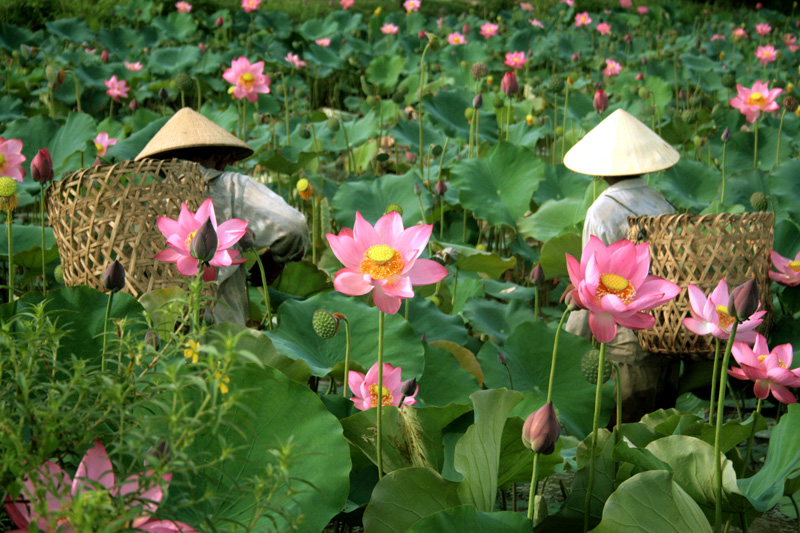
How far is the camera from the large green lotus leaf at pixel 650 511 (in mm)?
1047

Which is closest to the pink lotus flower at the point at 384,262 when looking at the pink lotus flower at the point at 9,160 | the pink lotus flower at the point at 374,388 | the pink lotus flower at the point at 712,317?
the pink lotus flower at the point at 374,388

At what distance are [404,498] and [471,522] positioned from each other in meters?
0.15

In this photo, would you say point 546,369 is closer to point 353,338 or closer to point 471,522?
point 353,338

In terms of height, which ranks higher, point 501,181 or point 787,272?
point 787,272

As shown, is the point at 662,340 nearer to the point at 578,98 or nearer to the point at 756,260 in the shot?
the point at 756,260

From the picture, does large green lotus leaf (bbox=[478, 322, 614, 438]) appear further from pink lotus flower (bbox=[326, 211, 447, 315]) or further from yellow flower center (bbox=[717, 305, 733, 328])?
pink lotus flower (bbox=[326, 211, 447, 315])

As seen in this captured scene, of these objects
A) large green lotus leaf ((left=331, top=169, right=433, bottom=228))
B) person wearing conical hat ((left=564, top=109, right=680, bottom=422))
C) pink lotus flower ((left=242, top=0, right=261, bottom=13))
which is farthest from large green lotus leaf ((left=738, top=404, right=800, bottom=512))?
pink lotus flower ((left=242, top=0, right=261, bottom=13))

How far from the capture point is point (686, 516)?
1055 millimetres

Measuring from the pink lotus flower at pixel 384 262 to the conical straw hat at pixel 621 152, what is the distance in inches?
43.1

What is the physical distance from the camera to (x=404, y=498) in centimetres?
113

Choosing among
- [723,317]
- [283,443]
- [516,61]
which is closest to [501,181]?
[723,317]

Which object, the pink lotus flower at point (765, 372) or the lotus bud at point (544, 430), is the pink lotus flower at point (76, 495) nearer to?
the lotus bud at point (544, 430)

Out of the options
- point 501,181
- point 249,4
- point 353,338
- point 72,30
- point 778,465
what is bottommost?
point 72,30

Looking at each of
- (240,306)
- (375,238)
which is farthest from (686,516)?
(240,306)
